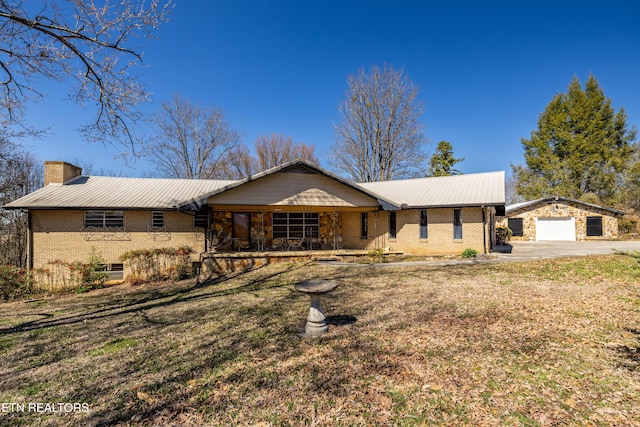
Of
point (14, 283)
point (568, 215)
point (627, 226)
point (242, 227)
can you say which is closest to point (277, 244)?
point (242, 227)

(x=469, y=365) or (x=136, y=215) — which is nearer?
(x=469, y=365)

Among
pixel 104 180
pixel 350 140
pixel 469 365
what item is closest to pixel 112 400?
pixel 469 365

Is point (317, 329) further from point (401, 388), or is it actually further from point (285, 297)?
point (285, 297)

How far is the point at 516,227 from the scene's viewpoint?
2598 cm

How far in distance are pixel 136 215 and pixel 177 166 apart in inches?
669

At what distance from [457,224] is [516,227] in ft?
45.7

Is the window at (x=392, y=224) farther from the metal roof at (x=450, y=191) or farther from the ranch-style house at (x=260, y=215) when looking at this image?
the metal roof at (x=450, y=191)

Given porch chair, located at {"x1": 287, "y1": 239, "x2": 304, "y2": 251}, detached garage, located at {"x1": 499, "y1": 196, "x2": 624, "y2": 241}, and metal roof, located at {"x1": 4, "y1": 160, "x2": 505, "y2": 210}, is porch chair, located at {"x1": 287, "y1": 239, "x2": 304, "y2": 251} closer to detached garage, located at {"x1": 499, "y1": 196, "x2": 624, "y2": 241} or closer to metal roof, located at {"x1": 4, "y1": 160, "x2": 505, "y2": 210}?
metal roof, located at {"x1": 4, "y1": 160, "x2": 505, "y2": 210}

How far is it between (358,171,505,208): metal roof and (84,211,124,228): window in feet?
48.9

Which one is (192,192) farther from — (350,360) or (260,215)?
(350,360)

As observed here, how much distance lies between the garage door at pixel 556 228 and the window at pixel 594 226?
42.9 inches

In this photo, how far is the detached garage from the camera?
24.0 m

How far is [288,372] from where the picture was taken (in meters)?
4.32

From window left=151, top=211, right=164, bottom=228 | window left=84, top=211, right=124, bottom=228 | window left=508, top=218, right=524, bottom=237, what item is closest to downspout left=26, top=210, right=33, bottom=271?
window left=84, top=211, right=124, bottom=228
